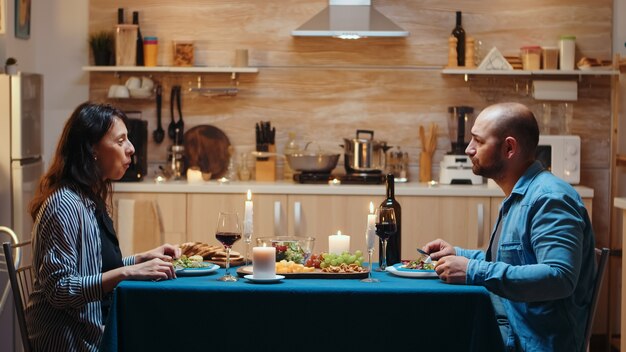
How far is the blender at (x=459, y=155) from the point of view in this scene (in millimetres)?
5691

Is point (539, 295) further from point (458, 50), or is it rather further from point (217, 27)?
point (217, 27)

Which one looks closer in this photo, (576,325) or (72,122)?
(576,325)

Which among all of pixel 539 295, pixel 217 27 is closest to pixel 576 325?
pixel 539 295

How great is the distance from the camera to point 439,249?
10.4 ft

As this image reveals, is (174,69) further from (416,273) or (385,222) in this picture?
(416,273)

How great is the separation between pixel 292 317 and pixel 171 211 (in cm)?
292

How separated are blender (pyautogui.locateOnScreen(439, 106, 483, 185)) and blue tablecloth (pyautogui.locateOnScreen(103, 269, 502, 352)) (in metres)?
3.02

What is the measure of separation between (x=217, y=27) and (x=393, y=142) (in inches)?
52.6

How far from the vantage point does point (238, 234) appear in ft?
9.49

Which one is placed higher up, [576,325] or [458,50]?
[458,50]

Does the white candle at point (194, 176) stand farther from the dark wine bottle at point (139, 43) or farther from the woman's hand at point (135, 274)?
the woman's hand at point (135, 274)

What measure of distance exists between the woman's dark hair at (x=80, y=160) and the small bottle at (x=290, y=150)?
2891mm

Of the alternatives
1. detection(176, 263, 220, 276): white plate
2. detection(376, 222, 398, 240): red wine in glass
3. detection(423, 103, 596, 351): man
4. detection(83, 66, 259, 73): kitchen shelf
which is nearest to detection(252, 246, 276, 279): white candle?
detection(176, 263, 220, 276): white plate

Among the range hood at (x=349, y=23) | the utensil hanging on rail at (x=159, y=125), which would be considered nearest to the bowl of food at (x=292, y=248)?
the range hood at (x=349, y=23)
